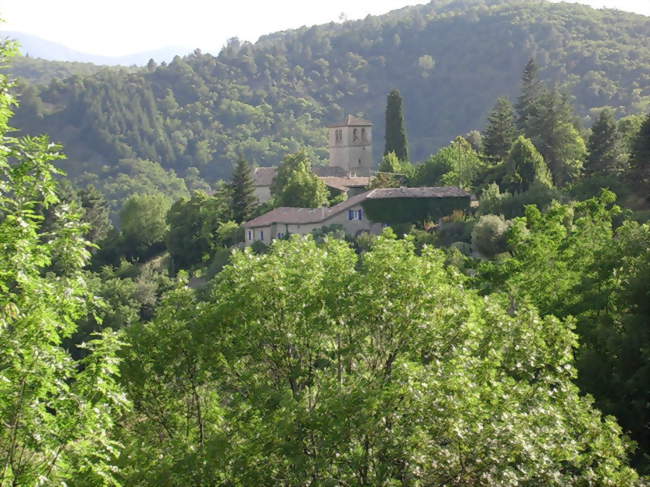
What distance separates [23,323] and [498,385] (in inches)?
370

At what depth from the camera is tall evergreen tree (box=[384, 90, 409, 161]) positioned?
9756cm

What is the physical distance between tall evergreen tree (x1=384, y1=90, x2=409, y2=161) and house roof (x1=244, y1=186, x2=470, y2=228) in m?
23.1

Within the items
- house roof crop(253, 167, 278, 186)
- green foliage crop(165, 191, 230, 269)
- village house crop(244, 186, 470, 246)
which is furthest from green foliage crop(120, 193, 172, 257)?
village house crop(244, 186, 470, 246)

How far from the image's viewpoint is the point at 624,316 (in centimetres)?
2906

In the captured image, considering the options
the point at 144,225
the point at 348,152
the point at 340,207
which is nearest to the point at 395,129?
the point at 348,152

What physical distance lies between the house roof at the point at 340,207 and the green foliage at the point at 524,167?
3.76 metres

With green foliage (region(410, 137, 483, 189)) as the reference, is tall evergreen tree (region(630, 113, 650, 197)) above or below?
above

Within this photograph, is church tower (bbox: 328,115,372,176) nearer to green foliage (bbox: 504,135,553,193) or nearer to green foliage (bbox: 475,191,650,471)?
green foliage (bbox: 504,135,553,193)

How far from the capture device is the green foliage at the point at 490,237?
55.7 meters

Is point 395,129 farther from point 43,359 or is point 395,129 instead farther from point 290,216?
point 43,359

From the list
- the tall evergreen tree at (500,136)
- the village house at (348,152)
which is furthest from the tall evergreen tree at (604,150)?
the village house at (348,152)

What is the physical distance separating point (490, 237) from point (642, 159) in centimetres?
1127

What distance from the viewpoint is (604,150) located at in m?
66.6

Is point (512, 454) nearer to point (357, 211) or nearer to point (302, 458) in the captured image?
point (302, 458)
